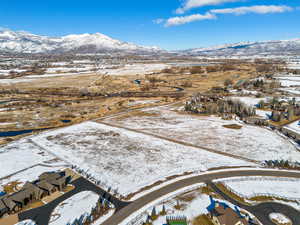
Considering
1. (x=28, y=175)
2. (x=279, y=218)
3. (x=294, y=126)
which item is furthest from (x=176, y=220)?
(x=294, y=126)

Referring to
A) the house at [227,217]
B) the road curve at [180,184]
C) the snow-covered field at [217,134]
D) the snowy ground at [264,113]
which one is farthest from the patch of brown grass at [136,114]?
the house at [227,217]

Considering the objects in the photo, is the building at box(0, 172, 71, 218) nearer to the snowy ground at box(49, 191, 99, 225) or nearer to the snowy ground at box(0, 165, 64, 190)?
the snowy ground at box(49, 191, 99, 225)

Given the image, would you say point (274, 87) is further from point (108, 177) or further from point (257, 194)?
point (108, 177)

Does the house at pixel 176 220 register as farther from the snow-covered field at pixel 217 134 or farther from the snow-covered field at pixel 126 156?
the snow-covered field at pixel 217 134

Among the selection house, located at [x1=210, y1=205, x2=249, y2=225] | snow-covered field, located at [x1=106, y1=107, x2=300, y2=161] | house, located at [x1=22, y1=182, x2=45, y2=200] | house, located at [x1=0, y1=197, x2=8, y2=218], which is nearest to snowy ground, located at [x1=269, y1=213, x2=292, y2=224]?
house, located at [x1=210, y1=205, x2=249, y2=225]

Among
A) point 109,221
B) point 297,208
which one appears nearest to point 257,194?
point 297,208

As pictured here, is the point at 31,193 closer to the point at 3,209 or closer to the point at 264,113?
the point at 3,209
